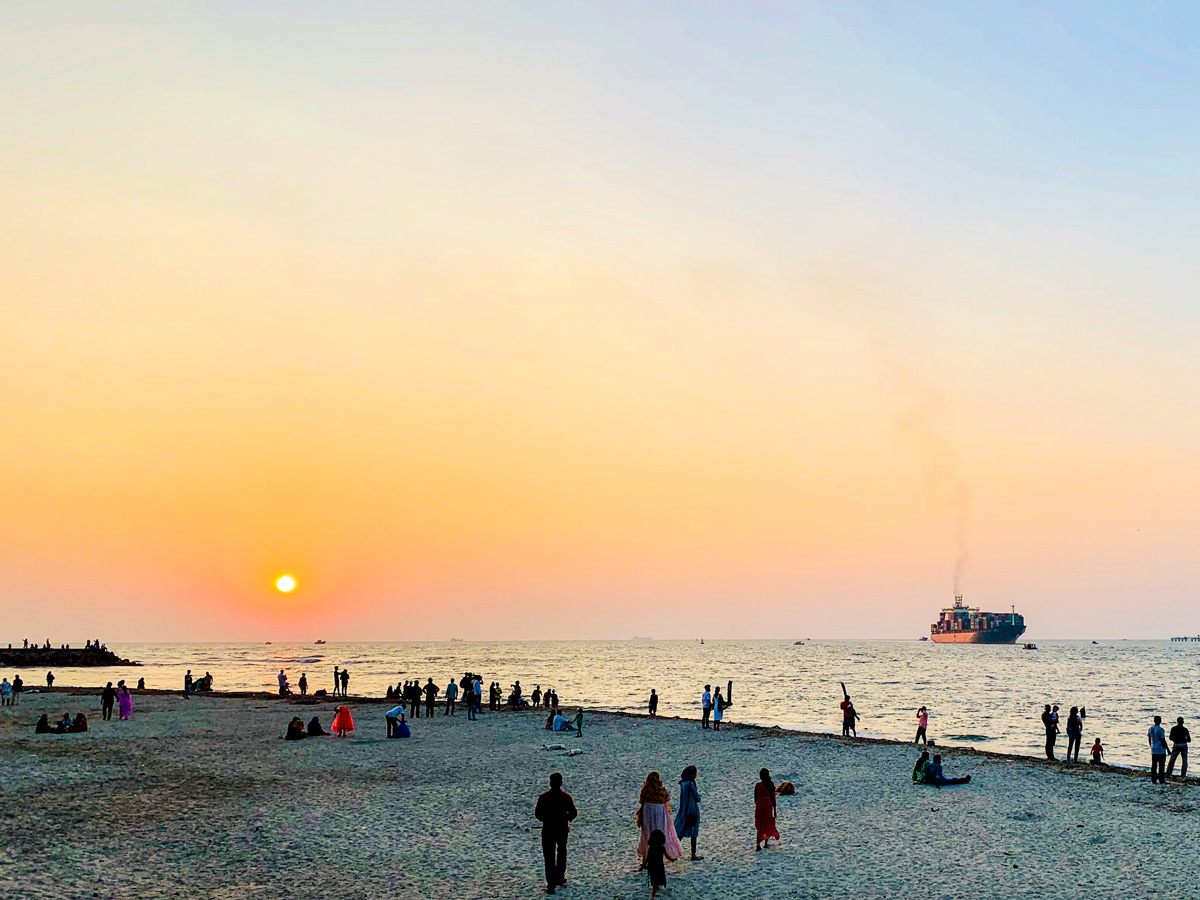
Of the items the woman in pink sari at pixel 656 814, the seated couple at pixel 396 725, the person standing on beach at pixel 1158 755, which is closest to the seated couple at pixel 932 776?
the person standing on beach at pixel 1158 755

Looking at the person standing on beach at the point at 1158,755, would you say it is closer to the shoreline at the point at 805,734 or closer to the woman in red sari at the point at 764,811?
the shoreline at the point at 805,734

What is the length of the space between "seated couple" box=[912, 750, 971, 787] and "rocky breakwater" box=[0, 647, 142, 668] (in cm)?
14572

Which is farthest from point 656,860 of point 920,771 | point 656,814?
point 920,771

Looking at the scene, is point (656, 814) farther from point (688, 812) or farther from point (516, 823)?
point (516, 823)

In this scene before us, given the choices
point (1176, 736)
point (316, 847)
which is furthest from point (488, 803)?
point (1176, 736)

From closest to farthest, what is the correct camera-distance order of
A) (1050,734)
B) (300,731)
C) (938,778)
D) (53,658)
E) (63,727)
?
(938,778)
(1050,734)
(300,731)
(63,727)
(53,658)

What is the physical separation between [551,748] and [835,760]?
A: 10.9 m

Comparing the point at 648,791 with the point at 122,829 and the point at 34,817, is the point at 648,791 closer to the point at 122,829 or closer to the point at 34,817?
the point at 122,829

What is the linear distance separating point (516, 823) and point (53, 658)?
152 meters

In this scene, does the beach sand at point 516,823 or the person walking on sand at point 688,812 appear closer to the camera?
the beach sand at point 516,823

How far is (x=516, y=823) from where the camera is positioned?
68.7 feet

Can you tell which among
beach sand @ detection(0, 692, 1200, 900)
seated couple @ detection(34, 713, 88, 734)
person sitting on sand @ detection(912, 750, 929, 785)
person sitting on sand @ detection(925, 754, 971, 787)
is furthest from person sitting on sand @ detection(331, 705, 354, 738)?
person sitting on sand @ detection(925, 754, 971, 787)

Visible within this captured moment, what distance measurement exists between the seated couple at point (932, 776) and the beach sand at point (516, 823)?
1.41 ft

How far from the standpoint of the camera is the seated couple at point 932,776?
26594 millimetres
